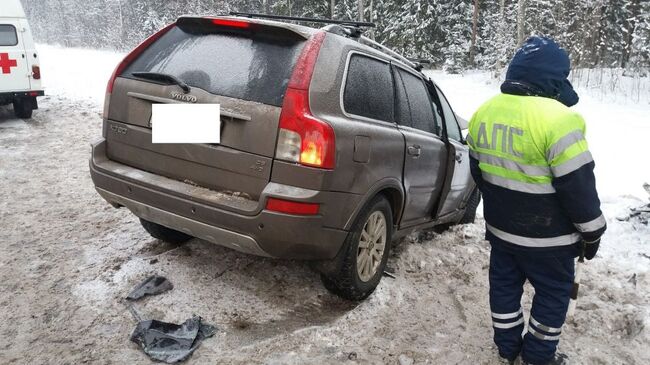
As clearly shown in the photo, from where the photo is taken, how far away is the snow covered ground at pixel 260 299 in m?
2.90

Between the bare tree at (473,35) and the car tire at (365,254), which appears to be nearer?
the car tire at (365,254)

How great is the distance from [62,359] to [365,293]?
200cm

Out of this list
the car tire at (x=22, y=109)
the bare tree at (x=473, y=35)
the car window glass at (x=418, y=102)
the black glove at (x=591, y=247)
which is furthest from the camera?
the bare tree at (x=473, y=35)

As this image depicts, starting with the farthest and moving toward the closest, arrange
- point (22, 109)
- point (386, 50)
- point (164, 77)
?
point (22, 109)
point (386, 50)
point (164, 77)

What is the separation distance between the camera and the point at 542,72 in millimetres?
2494

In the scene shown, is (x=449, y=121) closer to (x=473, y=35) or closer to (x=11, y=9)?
(x=11, y=9)

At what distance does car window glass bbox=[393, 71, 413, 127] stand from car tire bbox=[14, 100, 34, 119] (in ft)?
31.9

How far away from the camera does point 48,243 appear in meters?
4.33

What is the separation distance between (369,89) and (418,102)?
0.96m

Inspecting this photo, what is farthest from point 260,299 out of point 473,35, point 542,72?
point 473,35

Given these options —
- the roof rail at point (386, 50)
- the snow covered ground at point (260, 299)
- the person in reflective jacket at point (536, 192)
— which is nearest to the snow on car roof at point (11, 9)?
the snow covered ground at point (260, 299)

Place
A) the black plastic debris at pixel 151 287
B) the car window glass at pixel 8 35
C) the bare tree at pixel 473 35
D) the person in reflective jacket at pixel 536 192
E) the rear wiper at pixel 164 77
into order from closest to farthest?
the person in reflective jacket at pixel 536 192
the rear wiper at pixel 164 77
the black plastic debris at pixel 151 287
the car window glass at pixel 8 35
the bare tree at pixel 473 35

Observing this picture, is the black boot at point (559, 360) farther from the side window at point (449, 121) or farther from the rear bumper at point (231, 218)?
the side window at point (449, 121)

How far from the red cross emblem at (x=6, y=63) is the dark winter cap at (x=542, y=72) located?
10.5 m
